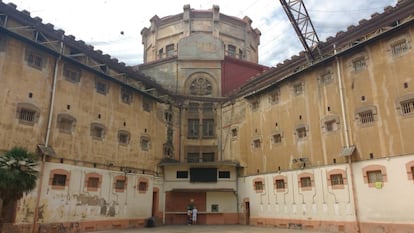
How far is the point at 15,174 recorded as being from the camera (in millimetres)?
13195

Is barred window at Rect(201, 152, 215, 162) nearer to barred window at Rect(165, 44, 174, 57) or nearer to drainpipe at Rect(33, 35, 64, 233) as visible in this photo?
drainpipe at Rect(33, 35, 64, 233)

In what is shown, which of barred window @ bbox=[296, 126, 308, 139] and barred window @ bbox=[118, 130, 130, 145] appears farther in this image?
barred window @ bbox=[118, 130, 130, 145]

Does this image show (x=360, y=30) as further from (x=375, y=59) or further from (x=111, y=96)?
(x=111, y=96)

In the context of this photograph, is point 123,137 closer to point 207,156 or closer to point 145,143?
point 145,143

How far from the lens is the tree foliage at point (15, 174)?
13.0 metres

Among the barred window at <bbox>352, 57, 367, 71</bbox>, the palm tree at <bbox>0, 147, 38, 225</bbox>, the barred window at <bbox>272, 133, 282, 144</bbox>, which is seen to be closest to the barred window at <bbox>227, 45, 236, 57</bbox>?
the barred window at <bbox>272, 133, 282, 144</bbox>

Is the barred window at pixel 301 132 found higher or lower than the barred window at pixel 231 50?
lower

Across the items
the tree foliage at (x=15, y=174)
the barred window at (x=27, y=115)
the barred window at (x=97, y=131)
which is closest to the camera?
the tree foliage at (x=15, y=174)

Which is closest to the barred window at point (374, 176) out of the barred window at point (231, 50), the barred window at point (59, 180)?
the barred window at point (59, 180)

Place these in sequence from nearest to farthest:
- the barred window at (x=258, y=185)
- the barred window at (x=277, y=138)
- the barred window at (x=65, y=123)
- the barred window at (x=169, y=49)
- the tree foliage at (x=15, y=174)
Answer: the tree foliage at (x=15, y=174)
the barred window at (x=65, y=123)
the barred window at (x=277, y=138)
the barred window at (x=258, y=185)
the barred window at (x=169, y=49)

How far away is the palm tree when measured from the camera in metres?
13.0

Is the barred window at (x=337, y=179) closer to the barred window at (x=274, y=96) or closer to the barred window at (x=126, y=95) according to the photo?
A: the barred window at (x=274, y=96)

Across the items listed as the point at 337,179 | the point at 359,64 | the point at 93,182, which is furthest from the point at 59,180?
the point at 359,64

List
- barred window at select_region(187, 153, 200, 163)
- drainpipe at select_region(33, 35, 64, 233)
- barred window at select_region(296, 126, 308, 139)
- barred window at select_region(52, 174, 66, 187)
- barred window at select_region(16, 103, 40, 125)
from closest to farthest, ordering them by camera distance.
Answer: drainpipe at select_region(33, 35, 64, 233), barred window at select_region(16, 103, 40, 125), barred window at select_region(52, 174, 66, 187), barred window at select_region(296, 126, 308, 139), barred window at select_region(187, 153, 200, 163)
